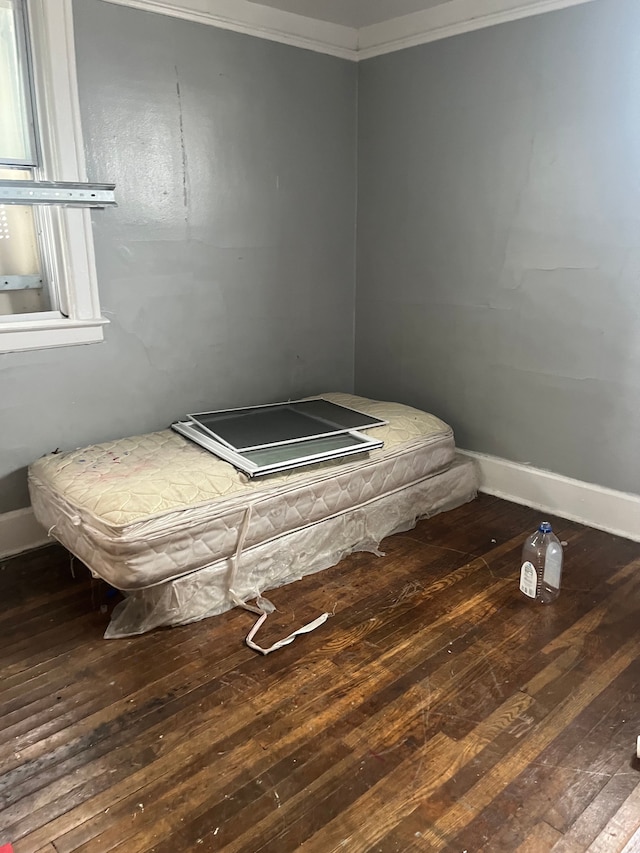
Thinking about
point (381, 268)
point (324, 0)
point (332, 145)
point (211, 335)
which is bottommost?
point (211, 335)

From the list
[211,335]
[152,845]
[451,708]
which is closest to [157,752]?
[152,845]

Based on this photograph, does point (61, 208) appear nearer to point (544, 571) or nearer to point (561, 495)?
point (544, 571)

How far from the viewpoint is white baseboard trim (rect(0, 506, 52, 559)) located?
101 inches

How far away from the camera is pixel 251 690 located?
183 cm

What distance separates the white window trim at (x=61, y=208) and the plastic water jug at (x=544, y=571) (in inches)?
74.1

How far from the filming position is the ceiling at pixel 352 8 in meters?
2.88

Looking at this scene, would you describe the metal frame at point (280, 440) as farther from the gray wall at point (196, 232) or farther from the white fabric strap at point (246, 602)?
the white fabric strap at point (246, 602)

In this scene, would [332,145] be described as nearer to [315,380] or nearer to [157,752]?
[315,380]

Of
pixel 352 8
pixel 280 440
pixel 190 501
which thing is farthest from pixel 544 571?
pixel 352 8

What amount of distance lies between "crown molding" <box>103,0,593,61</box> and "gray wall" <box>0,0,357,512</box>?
0.05 meters

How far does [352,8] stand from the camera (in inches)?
117

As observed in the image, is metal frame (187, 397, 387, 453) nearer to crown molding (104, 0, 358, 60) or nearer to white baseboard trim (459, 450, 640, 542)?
white baseboard trim (459, 450, 640, 542)

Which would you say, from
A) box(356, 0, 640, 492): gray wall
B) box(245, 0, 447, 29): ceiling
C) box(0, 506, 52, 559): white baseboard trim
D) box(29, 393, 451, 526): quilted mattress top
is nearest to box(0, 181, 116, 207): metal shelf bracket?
box(29, 393, 451, 526): quilted mattress top

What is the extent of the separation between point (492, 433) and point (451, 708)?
1623mm
